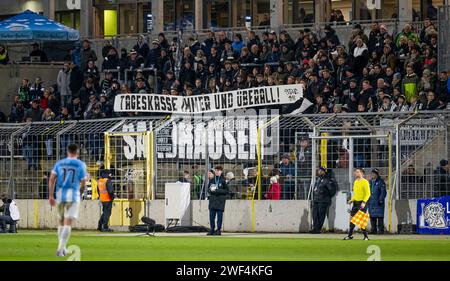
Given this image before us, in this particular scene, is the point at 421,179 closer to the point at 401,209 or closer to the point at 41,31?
the point at 401,209

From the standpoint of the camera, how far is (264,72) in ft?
147

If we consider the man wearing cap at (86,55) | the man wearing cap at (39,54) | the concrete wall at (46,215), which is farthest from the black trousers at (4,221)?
the man wearing cap at (39,54)

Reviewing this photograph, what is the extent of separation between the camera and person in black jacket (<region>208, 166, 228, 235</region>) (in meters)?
37.8

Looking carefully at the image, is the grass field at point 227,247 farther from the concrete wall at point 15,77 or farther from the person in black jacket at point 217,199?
the concrete wall at point 15,77

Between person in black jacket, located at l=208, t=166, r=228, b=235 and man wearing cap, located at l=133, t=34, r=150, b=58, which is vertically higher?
man wearing cap, located at l=133, t=34, r=150, b=58

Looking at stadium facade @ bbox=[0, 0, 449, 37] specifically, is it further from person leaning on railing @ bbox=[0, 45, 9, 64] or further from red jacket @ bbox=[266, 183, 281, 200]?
red jacket @ bbox=[266, 183, 281, 200]

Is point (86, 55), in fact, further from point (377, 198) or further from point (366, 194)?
point (366, 194)

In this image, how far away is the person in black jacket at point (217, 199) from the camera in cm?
3784

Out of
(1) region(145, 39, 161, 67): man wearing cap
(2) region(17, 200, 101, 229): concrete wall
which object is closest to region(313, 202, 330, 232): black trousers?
(2) region(17, 200, 101, 229): concrete wall

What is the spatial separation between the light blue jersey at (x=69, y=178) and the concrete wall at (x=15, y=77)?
29356 millimetres

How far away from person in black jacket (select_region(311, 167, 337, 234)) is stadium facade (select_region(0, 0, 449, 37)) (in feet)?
37.0

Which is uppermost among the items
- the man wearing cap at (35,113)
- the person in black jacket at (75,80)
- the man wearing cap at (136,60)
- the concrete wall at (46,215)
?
the man wearing cap at (136,60)

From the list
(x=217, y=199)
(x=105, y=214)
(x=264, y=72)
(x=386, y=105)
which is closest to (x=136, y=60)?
(x=264, y=72)

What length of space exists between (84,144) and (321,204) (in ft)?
28.0
